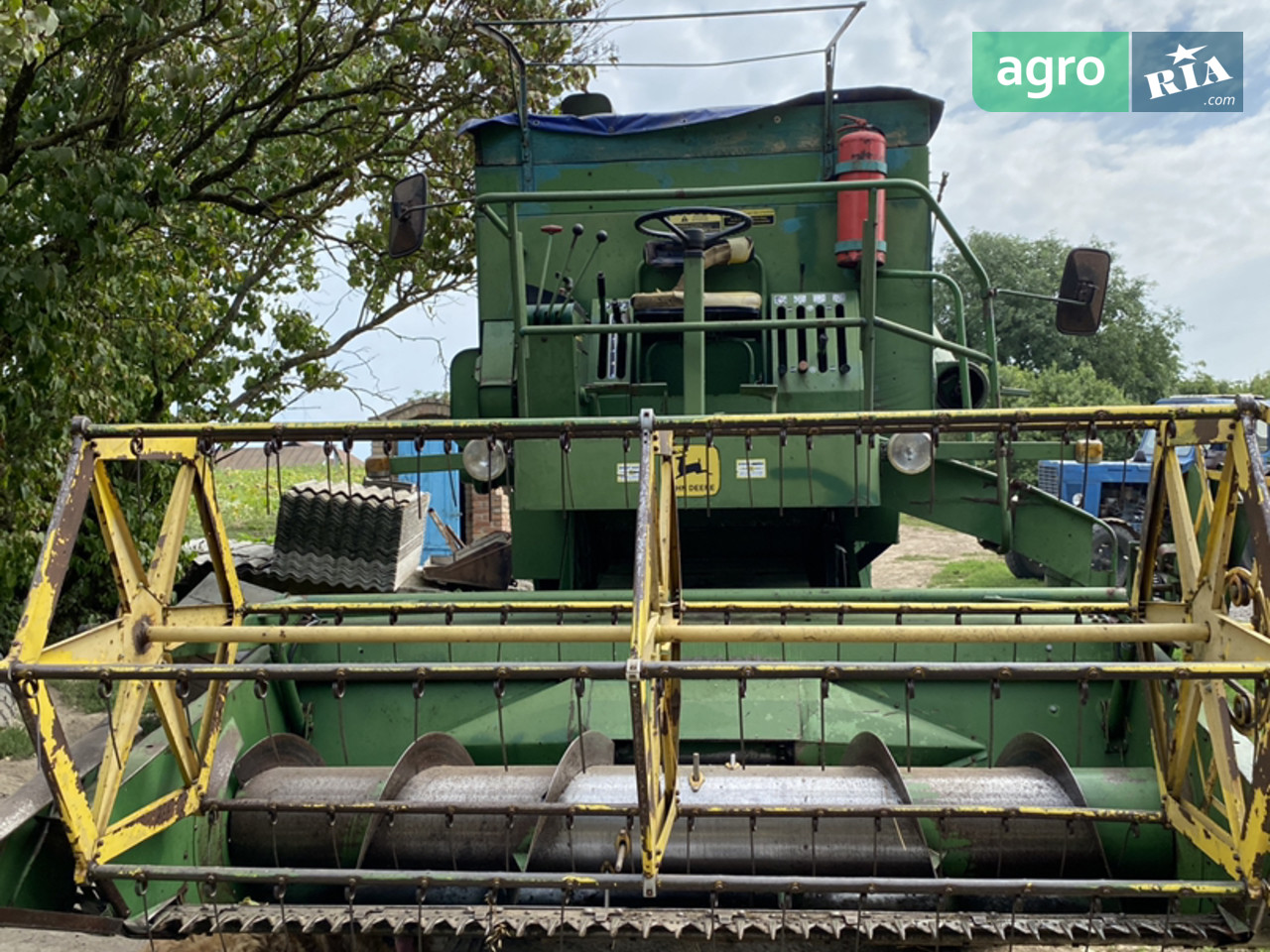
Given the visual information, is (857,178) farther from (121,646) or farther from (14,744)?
(14,744)

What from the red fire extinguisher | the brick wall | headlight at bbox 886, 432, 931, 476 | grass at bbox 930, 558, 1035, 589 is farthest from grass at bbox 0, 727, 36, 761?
grass at bbox 930, 558, 1035, 589

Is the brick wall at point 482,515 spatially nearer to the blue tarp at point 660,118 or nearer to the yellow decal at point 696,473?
the blue tarp at point 660,118

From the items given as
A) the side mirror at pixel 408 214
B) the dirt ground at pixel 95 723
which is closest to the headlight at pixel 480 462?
the side mirror at pixel 408 214

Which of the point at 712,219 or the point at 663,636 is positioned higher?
the point at 712,219

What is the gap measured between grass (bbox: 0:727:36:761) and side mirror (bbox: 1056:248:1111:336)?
19.8ft

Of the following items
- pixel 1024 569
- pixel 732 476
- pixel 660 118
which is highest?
pixel 660 118

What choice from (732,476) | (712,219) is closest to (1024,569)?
(712,219)

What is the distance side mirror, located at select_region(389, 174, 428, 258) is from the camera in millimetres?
4543

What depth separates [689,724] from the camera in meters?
3.37

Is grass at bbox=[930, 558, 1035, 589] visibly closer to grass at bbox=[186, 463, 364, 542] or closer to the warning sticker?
the warning sticker

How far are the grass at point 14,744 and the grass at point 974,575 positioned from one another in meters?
9.59

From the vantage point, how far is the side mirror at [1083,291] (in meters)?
4.62

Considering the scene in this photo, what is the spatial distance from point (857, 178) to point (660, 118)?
3.74 feet

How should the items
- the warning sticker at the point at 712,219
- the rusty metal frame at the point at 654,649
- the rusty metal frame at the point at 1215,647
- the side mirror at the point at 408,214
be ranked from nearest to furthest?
1. the rusty metal frame at the point at 654,649
2. the rusty metal frame at the point at 1215,647
3. the side mirror at the point at 408,214
4. the warning sticker at the point at 712,219
